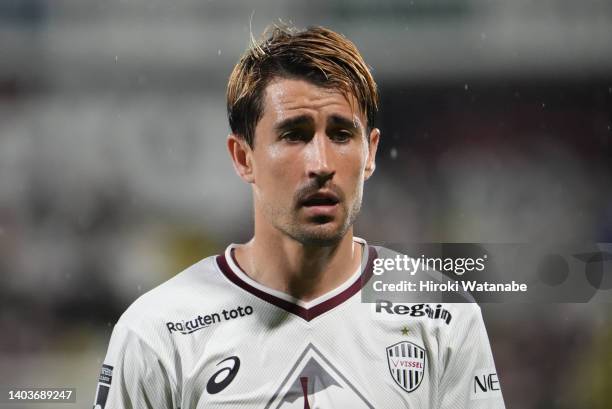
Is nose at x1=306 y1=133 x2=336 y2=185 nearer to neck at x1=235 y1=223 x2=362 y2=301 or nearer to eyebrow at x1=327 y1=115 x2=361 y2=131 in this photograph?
eyebrow at x1=327 y1=115 x2=361 y2=131

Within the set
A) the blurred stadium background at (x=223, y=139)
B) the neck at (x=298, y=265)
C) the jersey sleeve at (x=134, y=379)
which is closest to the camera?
the jersey sleeve at (x=134, y=379)

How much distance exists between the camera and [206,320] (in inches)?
79.1

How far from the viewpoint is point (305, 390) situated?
1.95 meters

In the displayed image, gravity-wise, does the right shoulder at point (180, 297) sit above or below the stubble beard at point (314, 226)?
below

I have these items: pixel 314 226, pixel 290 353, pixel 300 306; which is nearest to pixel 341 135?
pixel 314 226

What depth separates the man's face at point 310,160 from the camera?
1.95m

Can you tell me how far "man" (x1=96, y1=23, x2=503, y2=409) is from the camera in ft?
6.37

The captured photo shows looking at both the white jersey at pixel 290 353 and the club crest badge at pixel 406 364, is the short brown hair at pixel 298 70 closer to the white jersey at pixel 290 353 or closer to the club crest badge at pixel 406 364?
the white jersey at pixel 290 353

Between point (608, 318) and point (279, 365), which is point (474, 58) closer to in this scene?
point (608, 318)

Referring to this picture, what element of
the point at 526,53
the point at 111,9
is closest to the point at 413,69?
the point at 526,53

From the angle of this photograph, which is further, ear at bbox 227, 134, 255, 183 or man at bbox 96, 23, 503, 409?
ear at bbox 227, 134, 255, 183

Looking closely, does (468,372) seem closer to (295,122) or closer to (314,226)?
(314,226)

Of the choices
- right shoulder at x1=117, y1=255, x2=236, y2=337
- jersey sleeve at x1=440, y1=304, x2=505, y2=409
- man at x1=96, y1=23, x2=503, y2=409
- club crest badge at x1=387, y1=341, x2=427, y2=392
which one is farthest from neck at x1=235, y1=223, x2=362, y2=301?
jersey sleeve at x1=440, y1=304, x2=505, y2=409

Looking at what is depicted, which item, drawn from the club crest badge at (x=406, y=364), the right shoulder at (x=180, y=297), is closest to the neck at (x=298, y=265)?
the right shoulder at (x=180, y=297)
